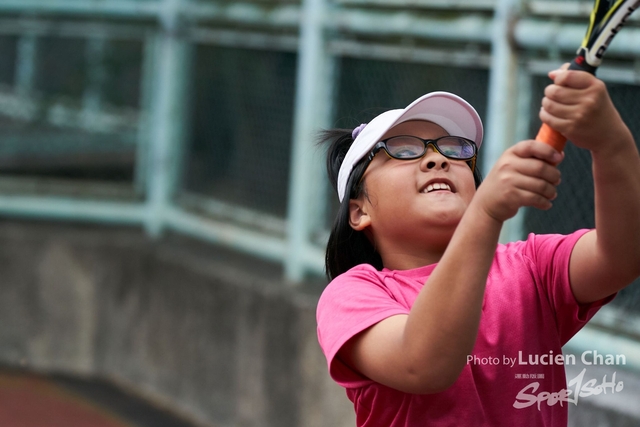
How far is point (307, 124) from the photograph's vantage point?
4.34m

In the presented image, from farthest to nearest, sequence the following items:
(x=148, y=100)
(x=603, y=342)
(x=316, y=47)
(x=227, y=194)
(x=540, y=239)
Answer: (x=148, y=100)
(x=227, y=194)
(x=316, y=47)
(x=603, y=342)
(x=540, y=239)

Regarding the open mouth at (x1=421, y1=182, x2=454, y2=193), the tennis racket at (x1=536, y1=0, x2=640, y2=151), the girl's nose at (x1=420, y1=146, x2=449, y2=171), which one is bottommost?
the open mouth at (x1=421, y1=182, x2=454, y2=193)

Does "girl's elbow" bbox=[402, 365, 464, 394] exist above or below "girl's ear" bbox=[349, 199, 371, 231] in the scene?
below

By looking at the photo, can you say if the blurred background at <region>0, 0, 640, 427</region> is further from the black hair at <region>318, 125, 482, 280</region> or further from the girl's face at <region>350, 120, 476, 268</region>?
the girl's face at <region>350, 120, 476, 268</region>

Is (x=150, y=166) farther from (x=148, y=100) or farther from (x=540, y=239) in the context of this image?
(x=540, y=239)

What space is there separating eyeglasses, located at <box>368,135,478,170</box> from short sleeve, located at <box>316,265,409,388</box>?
10.0 inches

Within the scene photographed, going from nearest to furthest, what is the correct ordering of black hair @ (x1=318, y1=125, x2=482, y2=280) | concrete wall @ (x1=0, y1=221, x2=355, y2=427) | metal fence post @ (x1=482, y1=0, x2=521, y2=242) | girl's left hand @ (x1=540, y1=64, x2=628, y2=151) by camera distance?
girl's left hand @ (x1=540, y1=64, x2=628, y2=151)
black hair @ (x1=318, y1=125, x2=482, y2=280)
metal fence post @ (x1=482, y1=0, x2=521, y2=242)
concrete wall @ (x1=0, y1=221, x2=355, y2=427)

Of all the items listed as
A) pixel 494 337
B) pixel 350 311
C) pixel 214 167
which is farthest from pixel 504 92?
pixel 214 167

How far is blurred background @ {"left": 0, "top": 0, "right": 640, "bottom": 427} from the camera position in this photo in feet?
11.3

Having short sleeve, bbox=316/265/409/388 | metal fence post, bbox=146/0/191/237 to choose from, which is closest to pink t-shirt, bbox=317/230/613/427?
short sleeve, bbox=316/265/409/388

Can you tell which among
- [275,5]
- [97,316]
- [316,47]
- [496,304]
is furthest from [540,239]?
[97,316]

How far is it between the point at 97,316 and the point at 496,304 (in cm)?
384

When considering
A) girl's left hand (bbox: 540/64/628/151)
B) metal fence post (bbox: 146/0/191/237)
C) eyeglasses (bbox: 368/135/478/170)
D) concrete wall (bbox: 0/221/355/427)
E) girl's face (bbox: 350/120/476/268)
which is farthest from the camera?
metal fence post (bbox: 146/0/191/237)

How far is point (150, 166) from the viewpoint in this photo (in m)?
5.51
